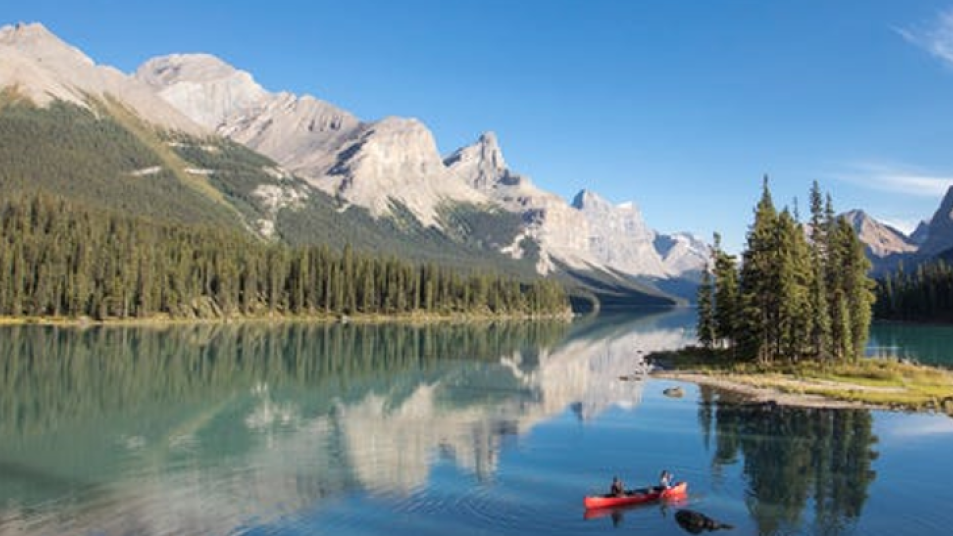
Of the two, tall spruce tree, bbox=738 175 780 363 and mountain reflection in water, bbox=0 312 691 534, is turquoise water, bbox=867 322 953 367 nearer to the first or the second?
tall spruce tree, bbox=738 175 780 363

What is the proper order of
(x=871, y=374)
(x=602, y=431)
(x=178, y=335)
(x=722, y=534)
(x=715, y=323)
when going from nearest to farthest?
1. (x=722, y=534)
2. (x=602, y=431)
3. (x=871, y=374)
4. (x=715, y=323)
5. (x=178, y=335)

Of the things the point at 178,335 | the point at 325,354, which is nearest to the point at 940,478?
the point at 325,354

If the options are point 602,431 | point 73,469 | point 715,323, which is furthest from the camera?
point 715,323

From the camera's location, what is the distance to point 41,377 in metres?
89.8

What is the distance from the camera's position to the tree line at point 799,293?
10444 cm

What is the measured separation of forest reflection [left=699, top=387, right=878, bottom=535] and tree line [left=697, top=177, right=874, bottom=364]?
27.1m

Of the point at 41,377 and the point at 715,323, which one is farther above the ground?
the point at 715,323

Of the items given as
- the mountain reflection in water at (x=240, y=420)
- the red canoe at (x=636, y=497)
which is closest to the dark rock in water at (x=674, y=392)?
the mountain reflection in water at (x=240, y=420)

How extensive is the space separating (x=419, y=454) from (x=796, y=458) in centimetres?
2666

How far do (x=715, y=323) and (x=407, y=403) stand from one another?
68.7 m

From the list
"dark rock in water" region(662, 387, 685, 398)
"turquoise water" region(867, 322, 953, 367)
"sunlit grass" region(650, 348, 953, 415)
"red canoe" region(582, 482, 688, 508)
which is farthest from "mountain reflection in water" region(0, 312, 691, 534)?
"turquoise water" region(867, 322, 953, 367)

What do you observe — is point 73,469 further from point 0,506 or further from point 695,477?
point 695,477

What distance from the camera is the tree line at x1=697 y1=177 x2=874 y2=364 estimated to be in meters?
104

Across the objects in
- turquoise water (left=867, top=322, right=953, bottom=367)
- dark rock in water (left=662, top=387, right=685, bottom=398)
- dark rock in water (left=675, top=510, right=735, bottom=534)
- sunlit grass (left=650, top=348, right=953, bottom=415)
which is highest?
turquoise water (left=867, top=322, right=953, bottom=367)
